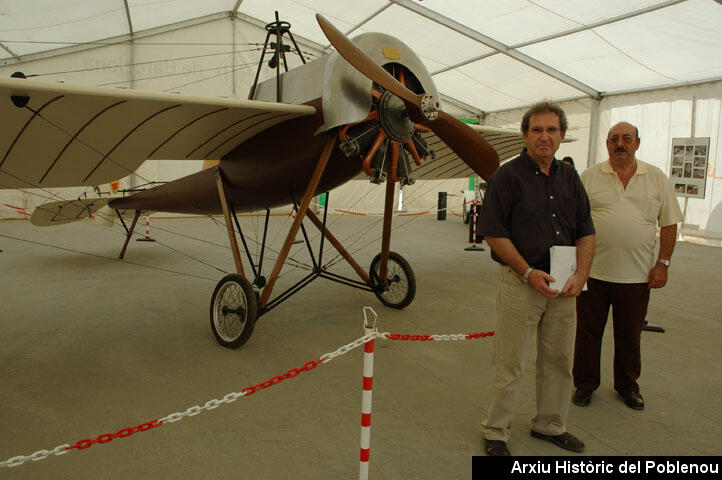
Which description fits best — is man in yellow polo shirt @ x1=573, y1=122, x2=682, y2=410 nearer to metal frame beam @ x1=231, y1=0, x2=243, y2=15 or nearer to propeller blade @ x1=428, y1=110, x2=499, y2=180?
propeller blade @ x1=428, y1=110, x2=499, y2=180

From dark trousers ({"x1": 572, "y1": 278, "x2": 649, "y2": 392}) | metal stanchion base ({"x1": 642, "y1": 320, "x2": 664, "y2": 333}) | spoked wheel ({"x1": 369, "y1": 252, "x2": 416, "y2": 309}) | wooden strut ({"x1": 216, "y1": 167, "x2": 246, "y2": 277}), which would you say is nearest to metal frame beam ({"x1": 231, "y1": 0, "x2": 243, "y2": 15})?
wooden strut ({"x1": 216, "y1": 167, "x2": 246, "y2": 277})

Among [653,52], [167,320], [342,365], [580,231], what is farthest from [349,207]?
[580,231]

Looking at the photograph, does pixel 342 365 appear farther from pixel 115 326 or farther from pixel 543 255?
pixel 115 326

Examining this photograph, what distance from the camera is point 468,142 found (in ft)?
14.4

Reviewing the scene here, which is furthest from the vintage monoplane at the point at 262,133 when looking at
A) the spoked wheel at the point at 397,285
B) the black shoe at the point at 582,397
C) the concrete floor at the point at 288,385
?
the black shoe at the point at 582,397

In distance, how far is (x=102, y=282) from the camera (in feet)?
23.4

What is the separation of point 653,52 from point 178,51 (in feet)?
46.7

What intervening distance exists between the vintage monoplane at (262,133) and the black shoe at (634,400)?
2.09 m

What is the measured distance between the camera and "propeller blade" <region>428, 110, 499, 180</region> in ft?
14.2

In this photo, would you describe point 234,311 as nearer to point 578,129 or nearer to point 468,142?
point 468,142

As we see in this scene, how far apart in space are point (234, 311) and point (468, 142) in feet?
8.73

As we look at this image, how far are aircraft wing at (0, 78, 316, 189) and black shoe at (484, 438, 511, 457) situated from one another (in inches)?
115

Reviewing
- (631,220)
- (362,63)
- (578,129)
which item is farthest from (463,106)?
(631,220)

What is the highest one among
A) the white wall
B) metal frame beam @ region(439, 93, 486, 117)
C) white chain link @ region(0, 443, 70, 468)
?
metal frame beam @ region(439, 93, 486, 117)
